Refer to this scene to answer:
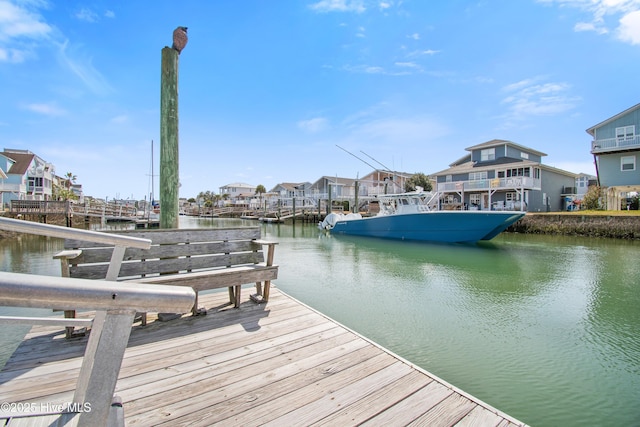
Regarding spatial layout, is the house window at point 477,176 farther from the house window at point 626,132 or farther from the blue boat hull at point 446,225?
the blue boat hull at point 446,225

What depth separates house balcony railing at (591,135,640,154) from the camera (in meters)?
21.4

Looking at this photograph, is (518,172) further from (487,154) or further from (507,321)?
(507,321)

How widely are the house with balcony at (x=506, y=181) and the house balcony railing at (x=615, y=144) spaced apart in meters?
3.95

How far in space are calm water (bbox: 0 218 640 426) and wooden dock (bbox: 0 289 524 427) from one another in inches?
39.5

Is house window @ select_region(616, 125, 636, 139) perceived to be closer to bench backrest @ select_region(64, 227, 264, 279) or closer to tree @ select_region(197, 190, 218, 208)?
bench backrest @ select_region(64, 227, 264, 279)

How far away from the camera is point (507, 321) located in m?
5.07

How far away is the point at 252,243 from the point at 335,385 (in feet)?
7.37

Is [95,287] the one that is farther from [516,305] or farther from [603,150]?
[603,150]

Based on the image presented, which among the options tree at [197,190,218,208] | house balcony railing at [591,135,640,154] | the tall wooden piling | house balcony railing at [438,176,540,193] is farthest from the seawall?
tree at [197,190,218,208]

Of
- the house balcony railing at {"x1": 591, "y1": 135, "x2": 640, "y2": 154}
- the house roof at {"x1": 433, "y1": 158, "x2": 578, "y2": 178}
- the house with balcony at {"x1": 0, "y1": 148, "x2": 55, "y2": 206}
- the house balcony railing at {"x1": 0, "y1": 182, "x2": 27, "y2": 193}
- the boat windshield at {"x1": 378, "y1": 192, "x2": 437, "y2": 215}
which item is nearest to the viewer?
the boat windshield at {"x1": 378, "y1": 192, "x2": 437, "y2": 215}

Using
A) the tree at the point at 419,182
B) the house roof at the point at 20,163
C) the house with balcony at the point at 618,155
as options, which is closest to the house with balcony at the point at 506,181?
the house with balcony at the point at 618,155

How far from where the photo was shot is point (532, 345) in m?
4.16

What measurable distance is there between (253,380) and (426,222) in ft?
51.7

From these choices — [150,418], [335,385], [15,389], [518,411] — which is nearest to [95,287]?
[150,418]
